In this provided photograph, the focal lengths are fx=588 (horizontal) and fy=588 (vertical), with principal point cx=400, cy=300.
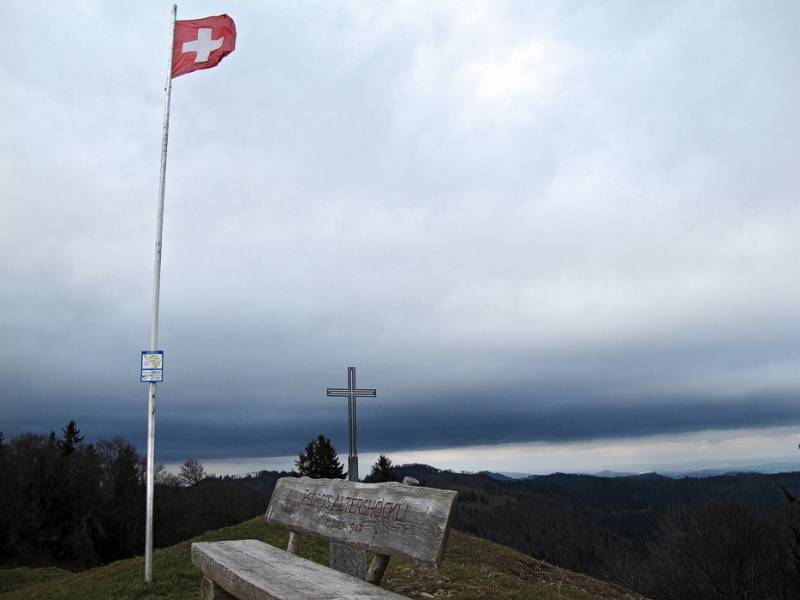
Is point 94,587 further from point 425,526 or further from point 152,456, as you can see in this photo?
point 425,526

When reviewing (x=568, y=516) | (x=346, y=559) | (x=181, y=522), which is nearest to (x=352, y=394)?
(x=346, y=559)

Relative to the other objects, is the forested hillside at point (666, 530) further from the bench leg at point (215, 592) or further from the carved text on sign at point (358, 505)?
the bench leg at point (215, 592)

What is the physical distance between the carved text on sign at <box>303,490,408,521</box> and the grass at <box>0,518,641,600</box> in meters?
4.12

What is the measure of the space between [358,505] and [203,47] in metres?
9.78

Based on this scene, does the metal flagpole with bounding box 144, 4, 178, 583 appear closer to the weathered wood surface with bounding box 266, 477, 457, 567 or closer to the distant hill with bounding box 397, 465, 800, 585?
the weathered wood surface with bounding box 266, 477, 457, 567

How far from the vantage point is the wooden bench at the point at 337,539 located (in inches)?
147

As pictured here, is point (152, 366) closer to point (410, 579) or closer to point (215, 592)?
point (410, 579)

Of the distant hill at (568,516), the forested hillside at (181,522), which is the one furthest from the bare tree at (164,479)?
the distant hill at (568,516)

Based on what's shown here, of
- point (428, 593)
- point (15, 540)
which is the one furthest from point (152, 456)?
point (15, 540)

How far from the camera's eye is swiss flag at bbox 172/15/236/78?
437 inches

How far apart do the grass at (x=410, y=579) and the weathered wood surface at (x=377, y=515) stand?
3.96m

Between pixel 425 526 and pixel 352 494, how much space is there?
1122mm

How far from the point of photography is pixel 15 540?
43.2 metres

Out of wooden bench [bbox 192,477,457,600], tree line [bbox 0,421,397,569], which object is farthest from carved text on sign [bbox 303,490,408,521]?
tree line [bbox 0,421,397,569]
